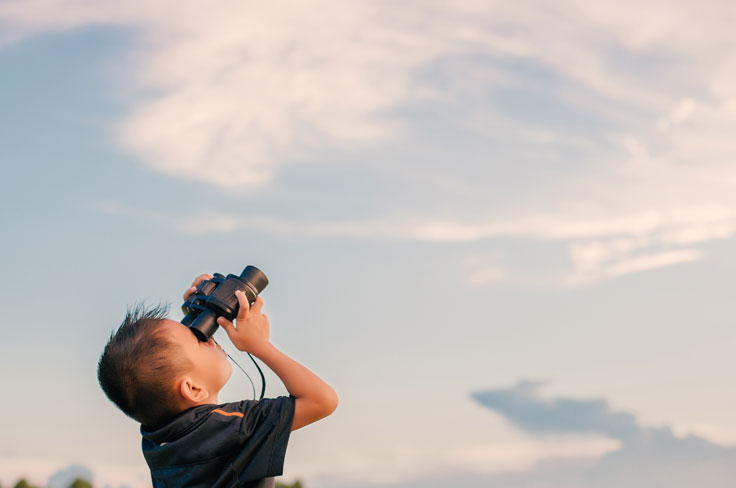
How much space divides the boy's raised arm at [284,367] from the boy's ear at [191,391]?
0.25m

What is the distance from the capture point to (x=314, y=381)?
3373mm

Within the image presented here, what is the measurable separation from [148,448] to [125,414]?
0.60 ft

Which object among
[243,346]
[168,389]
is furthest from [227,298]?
[168,389]

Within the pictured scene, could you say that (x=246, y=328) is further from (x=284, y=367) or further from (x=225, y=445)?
(x=225, y=445)

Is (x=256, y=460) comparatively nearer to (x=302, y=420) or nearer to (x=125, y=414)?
(x=302, y=420)

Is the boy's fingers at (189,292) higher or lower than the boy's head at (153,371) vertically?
higher

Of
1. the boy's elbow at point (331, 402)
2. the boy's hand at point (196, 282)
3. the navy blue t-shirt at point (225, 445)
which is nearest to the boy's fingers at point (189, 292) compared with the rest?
the boy's hand at point (196, 282)

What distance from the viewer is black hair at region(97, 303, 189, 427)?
131 inches

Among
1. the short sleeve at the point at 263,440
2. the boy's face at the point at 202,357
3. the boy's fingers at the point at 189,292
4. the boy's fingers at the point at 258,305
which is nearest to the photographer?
the short sleeve at the point at 263,440

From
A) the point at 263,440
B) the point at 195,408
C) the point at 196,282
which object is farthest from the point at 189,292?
the point at 263,440

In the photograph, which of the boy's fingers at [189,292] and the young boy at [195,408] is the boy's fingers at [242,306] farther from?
the boy's fingers at [189,292]

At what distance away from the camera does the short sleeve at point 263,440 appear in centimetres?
327

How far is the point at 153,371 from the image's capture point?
3336 millimetres

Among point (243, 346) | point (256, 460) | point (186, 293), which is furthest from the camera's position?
point (186, 293)
